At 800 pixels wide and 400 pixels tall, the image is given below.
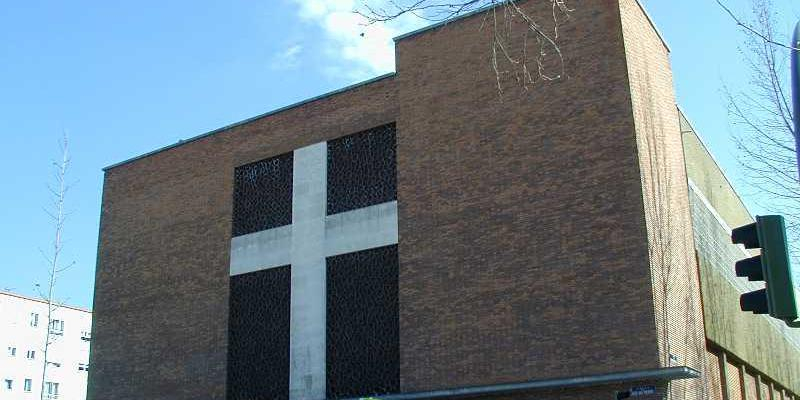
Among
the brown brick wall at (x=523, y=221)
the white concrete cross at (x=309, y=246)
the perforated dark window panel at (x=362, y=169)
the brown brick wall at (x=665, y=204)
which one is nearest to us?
the brown brick wall at (x=523, y=221)

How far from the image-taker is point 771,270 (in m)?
5.95

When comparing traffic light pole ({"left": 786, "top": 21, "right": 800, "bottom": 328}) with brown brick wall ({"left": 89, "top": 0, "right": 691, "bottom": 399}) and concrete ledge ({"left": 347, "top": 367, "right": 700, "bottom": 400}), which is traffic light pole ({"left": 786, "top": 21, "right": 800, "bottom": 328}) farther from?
brown brick wall ({"left": 89, "top": 0, "right": 691, "bottom": 399})

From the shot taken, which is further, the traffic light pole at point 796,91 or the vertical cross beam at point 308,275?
the vertical cross beam at point 308,275

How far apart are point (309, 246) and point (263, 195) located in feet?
8.50

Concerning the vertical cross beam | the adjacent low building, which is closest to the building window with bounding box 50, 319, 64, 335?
the adjacent low building

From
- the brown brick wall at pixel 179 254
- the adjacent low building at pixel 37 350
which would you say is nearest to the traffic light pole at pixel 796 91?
the brown brick wall at pixel 179 254

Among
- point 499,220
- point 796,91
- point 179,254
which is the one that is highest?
point 179,254

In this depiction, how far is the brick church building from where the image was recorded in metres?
18.8

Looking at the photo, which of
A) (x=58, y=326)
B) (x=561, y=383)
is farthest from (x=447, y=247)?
(x=58, y=326)

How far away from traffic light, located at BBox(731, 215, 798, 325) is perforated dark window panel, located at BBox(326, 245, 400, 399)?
1540cm

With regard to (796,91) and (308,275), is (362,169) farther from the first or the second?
(796,91)

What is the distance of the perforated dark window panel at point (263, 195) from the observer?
81.0ft

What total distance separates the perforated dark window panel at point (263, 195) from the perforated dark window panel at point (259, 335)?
1.44 metres

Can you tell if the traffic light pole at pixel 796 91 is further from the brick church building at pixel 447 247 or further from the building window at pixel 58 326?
the building window at pixel 58 326
